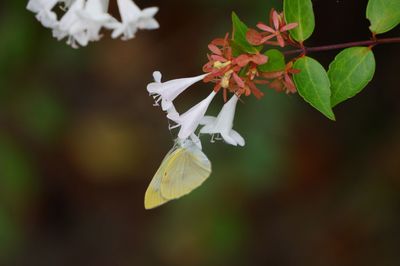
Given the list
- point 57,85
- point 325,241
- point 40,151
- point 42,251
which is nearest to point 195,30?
point 57,85

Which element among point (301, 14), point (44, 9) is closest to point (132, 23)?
point (44, 9)

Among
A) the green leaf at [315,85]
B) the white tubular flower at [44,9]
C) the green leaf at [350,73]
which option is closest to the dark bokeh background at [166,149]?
the green leaf at [350,73]

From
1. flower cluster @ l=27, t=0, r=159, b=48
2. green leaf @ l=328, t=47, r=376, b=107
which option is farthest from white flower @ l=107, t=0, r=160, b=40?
green leaf @ l=328, t=47, r=376, b=107

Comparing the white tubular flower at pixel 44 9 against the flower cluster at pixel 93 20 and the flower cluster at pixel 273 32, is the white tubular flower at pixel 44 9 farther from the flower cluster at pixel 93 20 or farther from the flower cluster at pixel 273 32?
the flower cluster at pixel 273 32

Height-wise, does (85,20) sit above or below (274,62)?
above

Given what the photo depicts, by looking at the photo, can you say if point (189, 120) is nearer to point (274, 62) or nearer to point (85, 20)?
point (274, 62)

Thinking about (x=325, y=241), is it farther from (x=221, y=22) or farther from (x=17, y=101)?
(x=17, y=101)
